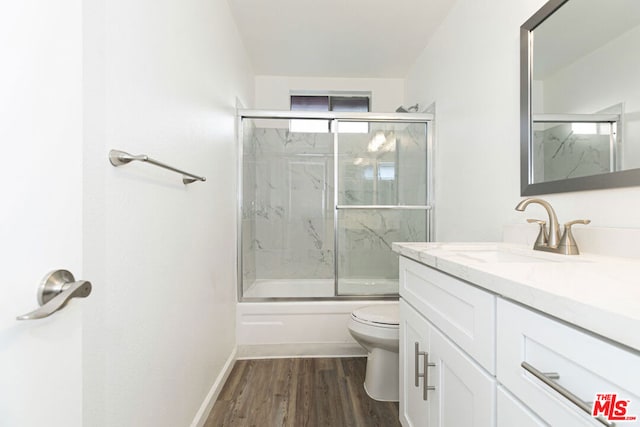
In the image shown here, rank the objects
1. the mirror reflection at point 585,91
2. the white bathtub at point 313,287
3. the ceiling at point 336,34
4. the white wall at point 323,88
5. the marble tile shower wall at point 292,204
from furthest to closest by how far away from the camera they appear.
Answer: the white wall at point 323,88, the marble tile shower wall at point 292,204, the white bathtub at point 313,287, the ceiling at point 336,34, the mirror reflection at point 585,91

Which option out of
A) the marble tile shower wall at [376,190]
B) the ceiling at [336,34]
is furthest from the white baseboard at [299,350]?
the ceiling at [336,34]

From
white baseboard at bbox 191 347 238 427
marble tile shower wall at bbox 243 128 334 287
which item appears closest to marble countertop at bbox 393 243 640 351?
white baseboard at bbox 191 347 238 427

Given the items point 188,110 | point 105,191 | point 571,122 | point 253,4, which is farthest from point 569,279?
point 253,4

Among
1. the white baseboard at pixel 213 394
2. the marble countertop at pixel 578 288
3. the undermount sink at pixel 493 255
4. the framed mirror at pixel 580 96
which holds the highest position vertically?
the framed mirror at pixel 580 96

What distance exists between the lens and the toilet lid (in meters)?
1.64

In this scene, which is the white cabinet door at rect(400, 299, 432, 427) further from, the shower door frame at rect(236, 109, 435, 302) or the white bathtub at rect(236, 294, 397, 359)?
the shower door frame at rect(236, 109, 435, 302)

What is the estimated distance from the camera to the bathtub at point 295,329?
2193mm

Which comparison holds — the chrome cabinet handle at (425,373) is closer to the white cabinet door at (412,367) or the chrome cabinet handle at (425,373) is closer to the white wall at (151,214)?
the white cabinet door at (412,367)

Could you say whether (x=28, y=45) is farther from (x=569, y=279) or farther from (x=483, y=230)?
(x=483, y=230)

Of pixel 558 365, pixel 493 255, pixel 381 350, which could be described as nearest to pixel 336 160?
pixel 381 350

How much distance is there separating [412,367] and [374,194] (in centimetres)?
154

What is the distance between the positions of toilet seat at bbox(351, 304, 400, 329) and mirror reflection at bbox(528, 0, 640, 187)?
959 millimetres

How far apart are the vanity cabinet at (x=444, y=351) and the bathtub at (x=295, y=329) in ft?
3.16

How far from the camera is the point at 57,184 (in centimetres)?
49
